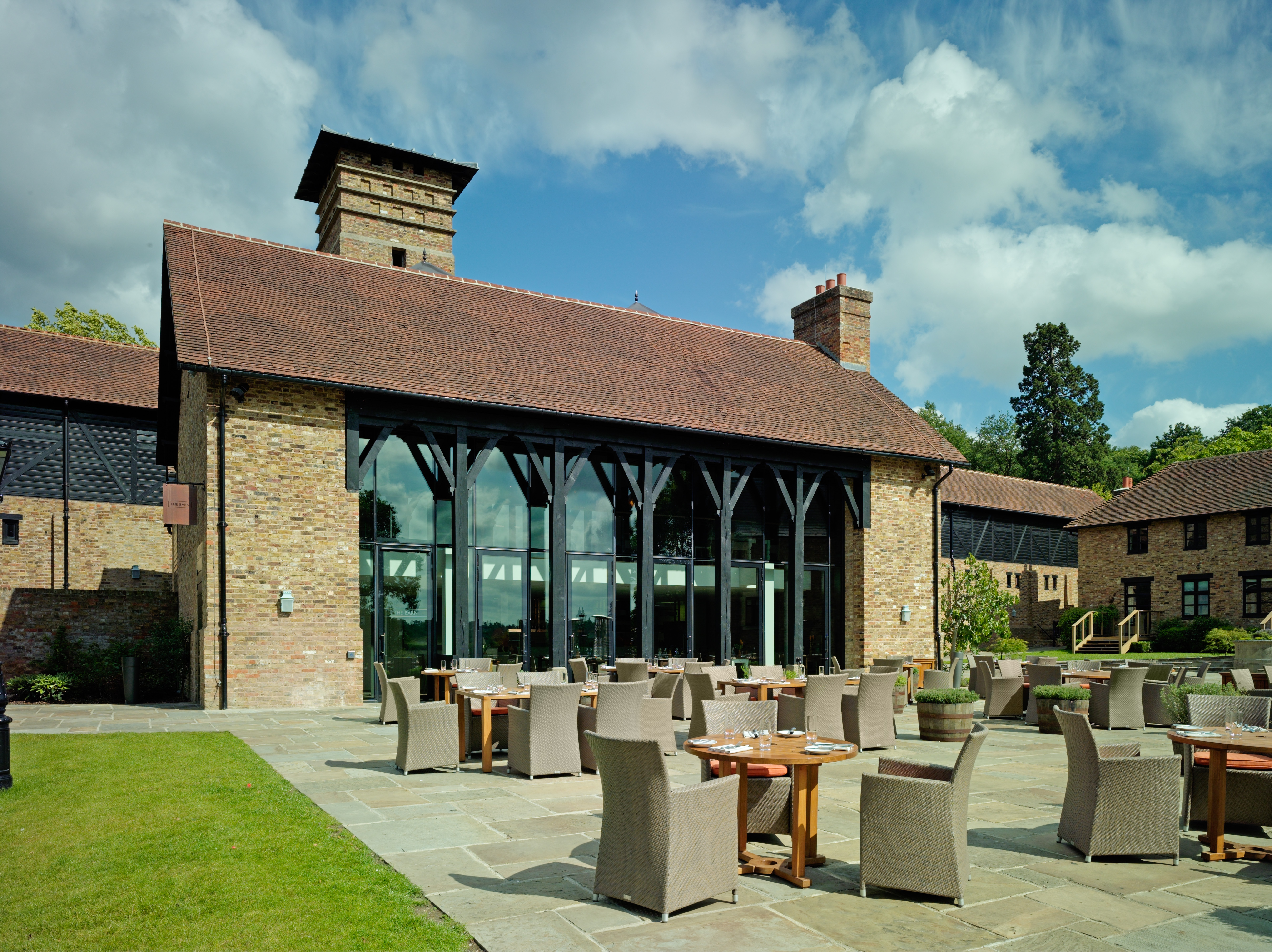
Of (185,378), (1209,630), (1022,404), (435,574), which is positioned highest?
(1022,404)

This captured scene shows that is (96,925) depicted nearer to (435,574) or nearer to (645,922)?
(645,922)

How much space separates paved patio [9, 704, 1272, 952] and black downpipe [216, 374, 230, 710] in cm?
558

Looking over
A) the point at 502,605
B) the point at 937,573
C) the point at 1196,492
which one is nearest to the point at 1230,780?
the point at 502,605

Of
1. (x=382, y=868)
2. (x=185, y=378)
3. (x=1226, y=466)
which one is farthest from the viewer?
A: (x=1226, y=466)

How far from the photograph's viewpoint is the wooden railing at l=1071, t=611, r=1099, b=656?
3331 cm

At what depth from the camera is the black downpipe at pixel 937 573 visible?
2048 centimetres

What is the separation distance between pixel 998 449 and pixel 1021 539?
1169 inches

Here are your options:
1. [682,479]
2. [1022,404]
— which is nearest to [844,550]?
[682,479]

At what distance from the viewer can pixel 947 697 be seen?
10836 mm

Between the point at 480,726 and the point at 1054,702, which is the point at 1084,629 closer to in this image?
the point at 1054,702

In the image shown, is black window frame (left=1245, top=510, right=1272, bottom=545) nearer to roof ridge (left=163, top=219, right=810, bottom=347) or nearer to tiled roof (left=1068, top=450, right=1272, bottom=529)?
tiled roof (left=1068, top=450, right=1272, bottom=529)

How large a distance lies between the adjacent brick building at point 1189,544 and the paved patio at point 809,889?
27.3 meters

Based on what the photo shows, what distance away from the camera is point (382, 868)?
5090 mm

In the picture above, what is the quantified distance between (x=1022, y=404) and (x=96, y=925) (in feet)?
181
